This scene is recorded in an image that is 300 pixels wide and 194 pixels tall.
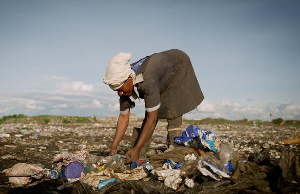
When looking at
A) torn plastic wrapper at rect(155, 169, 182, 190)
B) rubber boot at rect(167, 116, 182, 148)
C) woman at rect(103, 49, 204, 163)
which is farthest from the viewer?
rubber boot at rect(167, 116, 182, 148)

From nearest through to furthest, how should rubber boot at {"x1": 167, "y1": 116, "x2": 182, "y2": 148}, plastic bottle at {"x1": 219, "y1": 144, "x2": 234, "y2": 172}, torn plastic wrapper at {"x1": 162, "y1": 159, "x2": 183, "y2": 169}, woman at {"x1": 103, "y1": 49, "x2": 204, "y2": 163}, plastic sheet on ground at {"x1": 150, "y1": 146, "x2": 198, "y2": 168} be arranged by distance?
1. plastic bottle at {"x1": 219, "y1": 144, "x2": 234, "y2": 172}
2. torn plastic wrapper at {"x1": 162, "y1": 159, "x2": 183, "y2": 169}
3. woman at {"x1": 103, "y1": 49, "x2": 204, "y2": 163}
4. plastic sheet on ground at {"x1": 150, "y1": 146, "x2": 198, "y2": 168}
5. rubber boot at {"x1": 167, "y1": 116, "x2": 182, "y2": 148}

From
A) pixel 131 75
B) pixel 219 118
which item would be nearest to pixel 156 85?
pixel 131 75

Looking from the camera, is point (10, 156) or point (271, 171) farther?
point (10, 156)

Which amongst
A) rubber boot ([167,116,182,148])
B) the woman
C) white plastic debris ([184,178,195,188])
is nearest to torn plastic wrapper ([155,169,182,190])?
white plastic debris ([184,178,195,188])

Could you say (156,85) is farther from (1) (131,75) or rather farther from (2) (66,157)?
(2) (66,157)

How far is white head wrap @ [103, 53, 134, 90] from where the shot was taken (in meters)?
2.80

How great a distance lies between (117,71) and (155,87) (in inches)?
20.0

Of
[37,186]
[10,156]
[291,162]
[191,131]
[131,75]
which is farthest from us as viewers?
[10,156]

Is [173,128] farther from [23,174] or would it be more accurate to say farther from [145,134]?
[23,174]

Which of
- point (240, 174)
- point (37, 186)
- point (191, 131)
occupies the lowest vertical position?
point (37, 186)

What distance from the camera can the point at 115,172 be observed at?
9.45 feet

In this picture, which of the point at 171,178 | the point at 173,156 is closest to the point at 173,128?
the point at 173,156

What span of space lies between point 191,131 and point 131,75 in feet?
3.89

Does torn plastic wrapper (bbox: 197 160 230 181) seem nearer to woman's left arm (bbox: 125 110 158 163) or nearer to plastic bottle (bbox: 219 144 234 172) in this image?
plastic bottle (bbox: 219 144 234 172)
